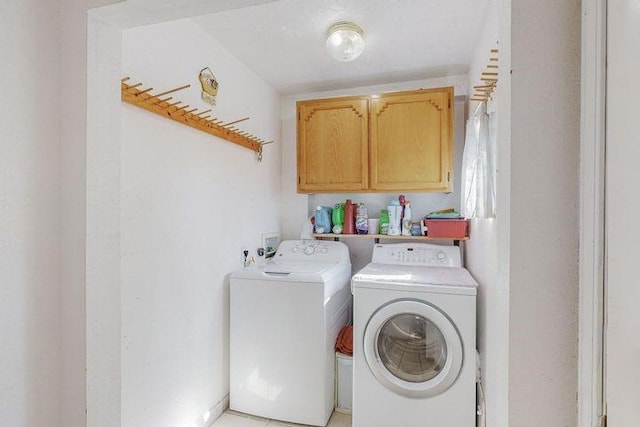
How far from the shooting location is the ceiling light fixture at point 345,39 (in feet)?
6.15

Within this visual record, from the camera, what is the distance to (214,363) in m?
2.11

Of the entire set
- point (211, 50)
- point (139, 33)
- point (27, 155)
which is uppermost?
point (211, 50)

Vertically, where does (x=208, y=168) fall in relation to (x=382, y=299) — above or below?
above

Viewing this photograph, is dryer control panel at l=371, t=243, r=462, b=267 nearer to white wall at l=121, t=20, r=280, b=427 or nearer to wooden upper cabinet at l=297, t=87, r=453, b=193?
wooden upper cabinet at l=297, t=87, r=453, b=193

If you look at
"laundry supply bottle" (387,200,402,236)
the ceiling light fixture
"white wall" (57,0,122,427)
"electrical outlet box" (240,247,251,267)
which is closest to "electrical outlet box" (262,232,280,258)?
"electrical outlet box" (240,247,251,267)

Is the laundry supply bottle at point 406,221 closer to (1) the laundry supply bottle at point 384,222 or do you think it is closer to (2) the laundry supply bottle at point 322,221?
(1) the laundry supply bottle at point 384,222

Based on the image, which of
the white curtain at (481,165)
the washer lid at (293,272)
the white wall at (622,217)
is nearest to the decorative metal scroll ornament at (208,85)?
the washer lid at (293,272)

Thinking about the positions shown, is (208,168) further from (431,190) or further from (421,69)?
(421,69)

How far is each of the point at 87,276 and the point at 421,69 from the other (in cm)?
255

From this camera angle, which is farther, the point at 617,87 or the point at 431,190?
the point at 431,190

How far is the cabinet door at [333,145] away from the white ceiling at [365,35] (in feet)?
0.86

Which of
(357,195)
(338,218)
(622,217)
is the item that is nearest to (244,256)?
(338,218)

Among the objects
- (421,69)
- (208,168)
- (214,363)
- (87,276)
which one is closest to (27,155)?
(87,276)

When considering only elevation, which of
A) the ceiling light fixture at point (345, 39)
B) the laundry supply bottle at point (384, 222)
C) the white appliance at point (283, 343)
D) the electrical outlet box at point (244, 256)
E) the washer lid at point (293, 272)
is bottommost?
the white appliance at point (283, 343)
